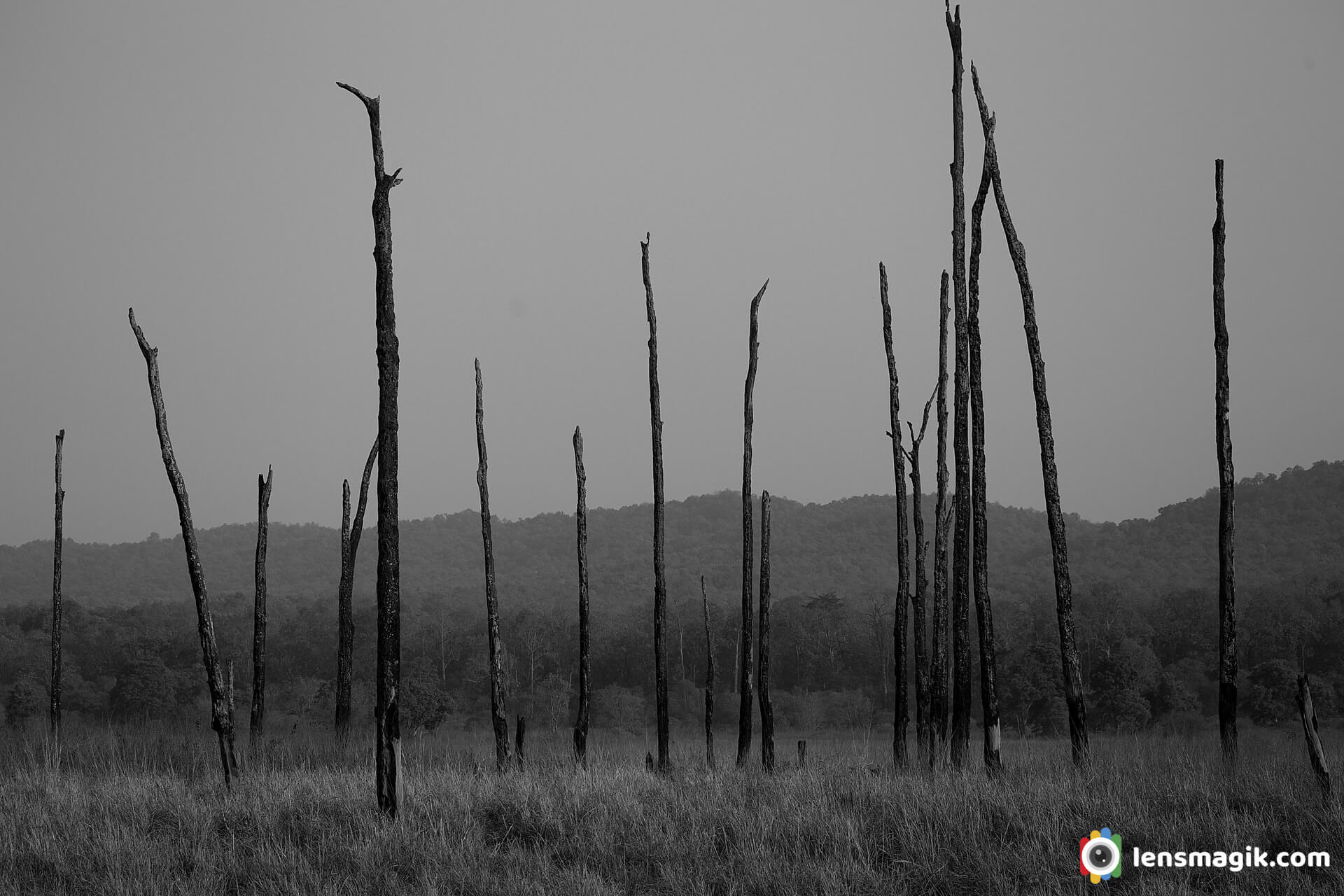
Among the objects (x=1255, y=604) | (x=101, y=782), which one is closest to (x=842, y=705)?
(x=1255, y=604)

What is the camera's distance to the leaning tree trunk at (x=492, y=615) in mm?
18984

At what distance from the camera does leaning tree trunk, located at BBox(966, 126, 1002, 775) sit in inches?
527

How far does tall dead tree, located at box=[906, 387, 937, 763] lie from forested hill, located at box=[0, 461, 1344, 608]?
37.7 meters

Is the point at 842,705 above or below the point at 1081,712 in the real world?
below

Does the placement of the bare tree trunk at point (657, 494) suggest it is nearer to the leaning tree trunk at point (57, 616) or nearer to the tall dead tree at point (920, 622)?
the tall dead tree at point (920, 622)

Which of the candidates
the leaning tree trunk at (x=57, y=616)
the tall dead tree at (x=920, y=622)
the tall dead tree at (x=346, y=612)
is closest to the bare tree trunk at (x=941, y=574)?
the tall dead tree at (x=920, y=622)

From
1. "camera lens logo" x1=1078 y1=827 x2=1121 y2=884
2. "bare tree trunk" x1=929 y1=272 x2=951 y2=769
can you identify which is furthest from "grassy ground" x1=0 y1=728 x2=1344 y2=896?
"bare tree trunk" x1=929 y1=272 x2=951 y2=769

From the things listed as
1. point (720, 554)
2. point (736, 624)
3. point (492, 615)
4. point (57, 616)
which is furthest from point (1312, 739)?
point (720, 554)

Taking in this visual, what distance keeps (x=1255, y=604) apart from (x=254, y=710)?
4049 cm

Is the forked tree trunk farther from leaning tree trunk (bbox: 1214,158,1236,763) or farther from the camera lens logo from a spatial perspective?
the camera lens logo

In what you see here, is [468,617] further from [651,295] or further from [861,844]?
[861,844]

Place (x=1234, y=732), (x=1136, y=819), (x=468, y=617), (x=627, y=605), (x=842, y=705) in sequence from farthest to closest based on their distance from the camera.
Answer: (x=627, y=605) → (x=468, y=617) → (x=842, y=705) → (x=1234, y=732) → (x=1136, y=819)

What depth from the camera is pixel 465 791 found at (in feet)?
34.8

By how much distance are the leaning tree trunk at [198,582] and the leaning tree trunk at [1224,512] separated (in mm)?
12340
